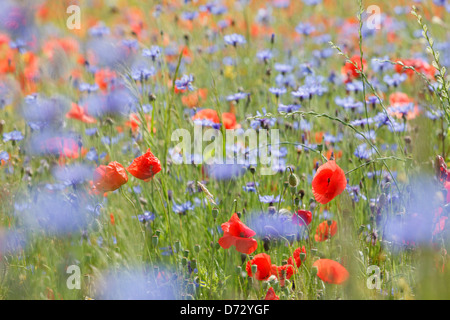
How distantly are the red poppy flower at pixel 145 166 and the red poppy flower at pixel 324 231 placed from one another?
444mm

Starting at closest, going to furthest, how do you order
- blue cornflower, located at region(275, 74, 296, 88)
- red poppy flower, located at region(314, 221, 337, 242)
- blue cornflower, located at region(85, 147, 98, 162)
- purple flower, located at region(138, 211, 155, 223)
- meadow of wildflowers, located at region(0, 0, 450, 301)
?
meadow of wildflowers, located at region(0, 0, 450, 301), red poppy flower, located at region(314, 221, 337, 242), purple flower, located at region(138, 211, 155, 223), blue cornflower, located at region(85, 147, 98, 162), blue cornflower, located at region(275, 74, 296, 88)

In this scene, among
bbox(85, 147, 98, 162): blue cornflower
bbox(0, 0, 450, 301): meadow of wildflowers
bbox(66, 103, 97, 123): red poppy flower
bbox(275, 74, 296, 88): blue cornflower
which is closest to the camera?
bbox(0, 0, 450, 301): meadow of wildflowers

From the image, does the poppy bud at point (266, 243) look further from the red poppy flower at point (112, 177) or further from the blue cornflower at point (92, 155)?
the blue cornflower at point (92, 155)

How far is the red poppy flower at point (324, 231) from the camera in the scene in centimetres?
140

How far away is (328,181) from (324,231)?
0.24 m

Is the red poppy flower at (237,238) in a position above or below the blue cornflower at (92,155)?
below

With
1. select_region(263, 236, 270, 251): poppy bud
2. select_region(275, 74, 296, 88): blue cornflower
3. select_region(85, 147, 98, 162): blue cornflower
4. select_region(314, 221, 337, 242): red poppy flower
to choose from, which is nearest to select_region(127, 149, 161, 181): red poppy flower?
select_region(263, 236, 270, 251): poppy bud

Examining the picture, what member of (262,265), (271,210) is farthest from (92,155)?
(262,265)

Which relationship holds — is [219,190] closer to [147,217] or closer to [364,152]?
[147,217]

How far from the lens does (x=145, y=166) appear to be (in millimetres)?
1284

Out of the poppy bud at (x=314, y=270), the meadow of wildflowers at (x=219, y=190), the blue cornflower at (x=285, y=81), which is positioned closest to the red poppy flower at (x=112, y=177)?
the meadow of wildflowers at (x=219, y=190)

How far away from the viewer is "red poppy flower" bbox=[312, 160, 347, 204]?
3.95 feet

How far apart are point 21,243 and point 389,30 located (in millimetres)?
2534

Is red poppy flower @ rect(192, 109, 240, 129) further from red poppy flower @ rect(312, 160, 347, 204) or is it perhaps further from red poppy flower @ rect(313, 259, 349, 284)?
red poppy flower @ rect(313, 259, 349, 284)
